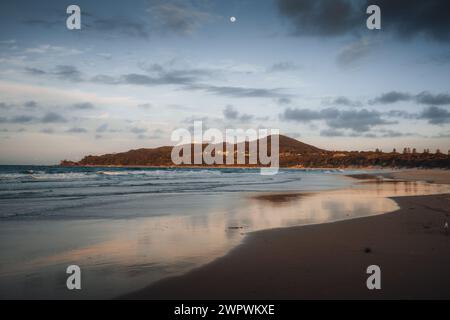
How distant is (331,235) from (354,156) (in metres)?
177

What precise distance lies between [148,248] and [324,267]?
3617mm

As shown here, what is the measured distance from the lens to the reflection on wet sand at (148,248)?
5.82 m

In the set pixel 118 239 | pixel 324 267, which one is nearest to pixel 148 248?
pixel 118 239

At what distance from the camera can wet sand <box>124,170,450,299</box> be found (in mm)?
5211

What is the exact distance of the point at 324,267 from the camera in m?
6.36

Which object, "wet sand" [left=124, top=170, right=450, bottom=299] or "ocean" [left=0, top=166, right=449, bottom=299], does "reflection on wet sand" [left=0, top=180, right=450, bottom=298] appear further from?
"wet sand" [left=124, top=170, right=450, bottom=299]

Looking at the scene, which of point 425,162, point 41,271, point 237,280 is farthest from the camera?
point 425,162

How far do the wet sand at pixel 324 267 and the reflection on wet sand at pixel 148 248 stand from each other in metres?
0.45

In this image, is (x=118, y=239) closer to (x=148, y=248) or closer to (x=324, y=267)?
(x=148, y=248)

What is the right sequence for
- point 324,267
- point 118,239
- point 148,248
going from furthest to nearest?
1. point 118,239
2. point 148,248
3. point 324,267
